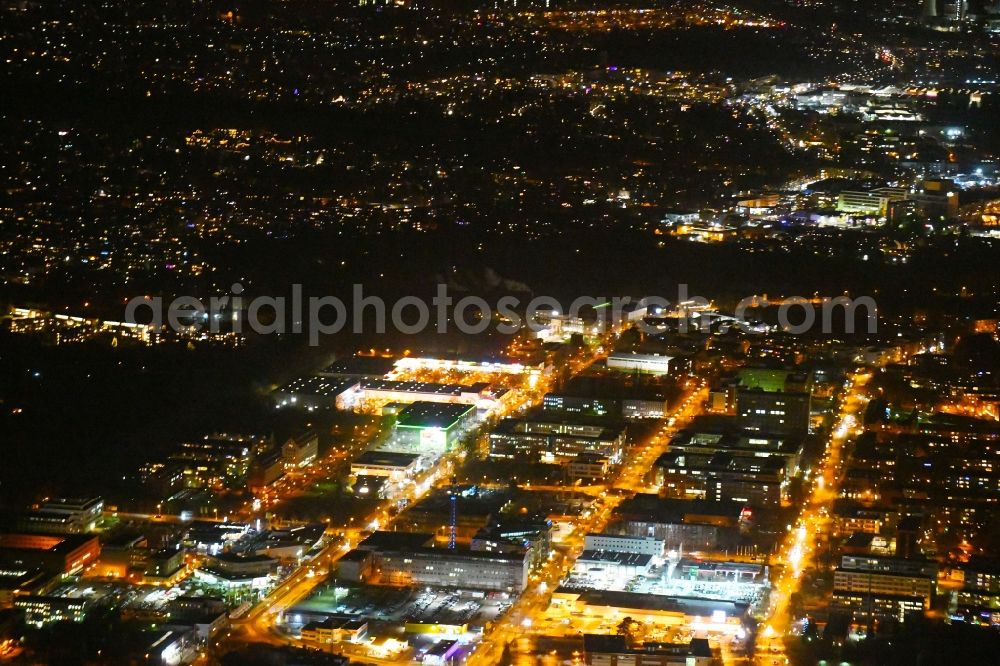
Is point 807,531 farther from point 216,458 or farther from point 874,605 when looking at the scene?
point 216,458

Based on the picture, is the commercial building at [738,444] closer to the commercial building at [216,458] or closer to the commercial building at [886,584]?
the commercial building at [886,584]

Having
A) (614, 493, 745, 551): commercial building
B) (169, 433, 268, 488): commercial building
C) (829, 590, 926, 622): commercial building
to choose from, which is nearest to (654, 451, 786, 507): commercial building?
(614, 493, 745, 551): commercial building

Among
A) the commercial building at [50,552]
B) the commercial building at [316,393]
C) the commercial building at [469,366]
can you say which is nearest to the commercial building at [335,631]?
the commercial building at [50,552]

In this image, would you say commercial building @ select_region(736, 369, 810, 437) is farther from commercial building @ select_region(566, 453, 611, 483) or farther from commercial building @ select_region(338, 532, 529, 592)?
→ commercial building @ select_region(338, 532, 529, 592)

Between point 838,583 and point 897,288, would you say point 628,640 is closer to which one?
point 838,583

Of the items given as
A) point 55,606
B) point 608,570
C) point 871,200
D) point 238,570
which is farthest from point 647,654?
point 871,200
